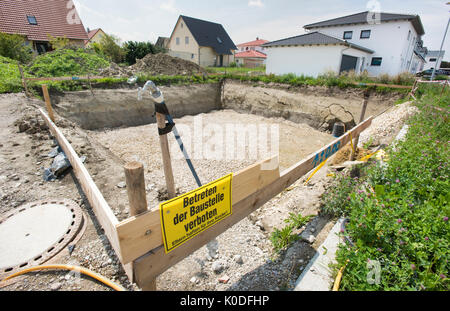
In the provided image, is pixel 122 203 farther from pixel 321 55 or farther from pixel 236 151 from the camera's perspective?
pixel 321 55

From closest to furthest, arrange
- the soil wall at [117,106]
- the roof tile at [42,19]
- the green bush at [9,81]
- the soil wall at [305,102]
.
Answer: the green bush at [9,81] → the soil wall at [117,106] → the soil wall at [305,102] → the roof tile at [42,19]

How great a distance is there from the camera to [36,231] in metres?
2.90

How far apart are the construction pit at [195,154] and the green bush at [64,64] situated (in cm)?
359

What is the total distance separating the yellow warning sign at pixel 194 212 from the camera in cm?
164

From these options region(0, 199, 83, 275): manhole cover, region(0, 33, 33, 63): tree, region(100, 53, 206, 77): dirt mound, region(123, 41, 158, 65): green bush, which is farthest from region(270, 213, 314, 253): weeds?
region(123, 41, 158, 65): green bush

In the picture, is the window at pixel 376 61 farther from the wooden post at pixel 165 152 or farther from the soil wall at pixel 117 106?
the wooden post at pixel 165 152

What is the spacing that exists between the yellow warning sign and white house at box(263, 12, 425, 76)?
19.2 metres

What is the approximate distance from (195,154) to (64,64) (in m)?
11.2

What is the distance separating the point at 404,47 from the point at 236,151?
72.8 feet

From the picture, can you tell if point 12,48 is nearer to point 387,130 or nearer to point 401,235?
point 401,235

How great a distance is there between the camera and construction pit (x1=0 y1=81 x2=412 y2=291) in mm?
2705

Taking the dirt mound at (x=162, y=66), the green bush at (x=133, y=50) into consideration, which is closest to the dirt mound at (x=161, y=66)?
the dirt mound at (x=162, y=66)

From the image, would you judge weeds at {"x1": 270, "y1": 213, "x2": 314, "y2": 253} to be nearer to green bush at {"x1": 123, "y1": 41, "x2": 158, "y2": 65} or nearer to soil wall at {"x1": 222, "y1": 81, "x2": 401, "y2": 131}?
soil wall at {"x1": 222, "y1": 81, "x2": 401, "y2": 131}

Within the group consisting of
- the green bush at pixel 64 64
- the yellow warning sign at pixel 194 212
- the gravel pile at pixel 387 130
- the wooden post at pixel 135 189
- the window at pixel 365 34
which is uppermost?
the window at pixel 365 34
